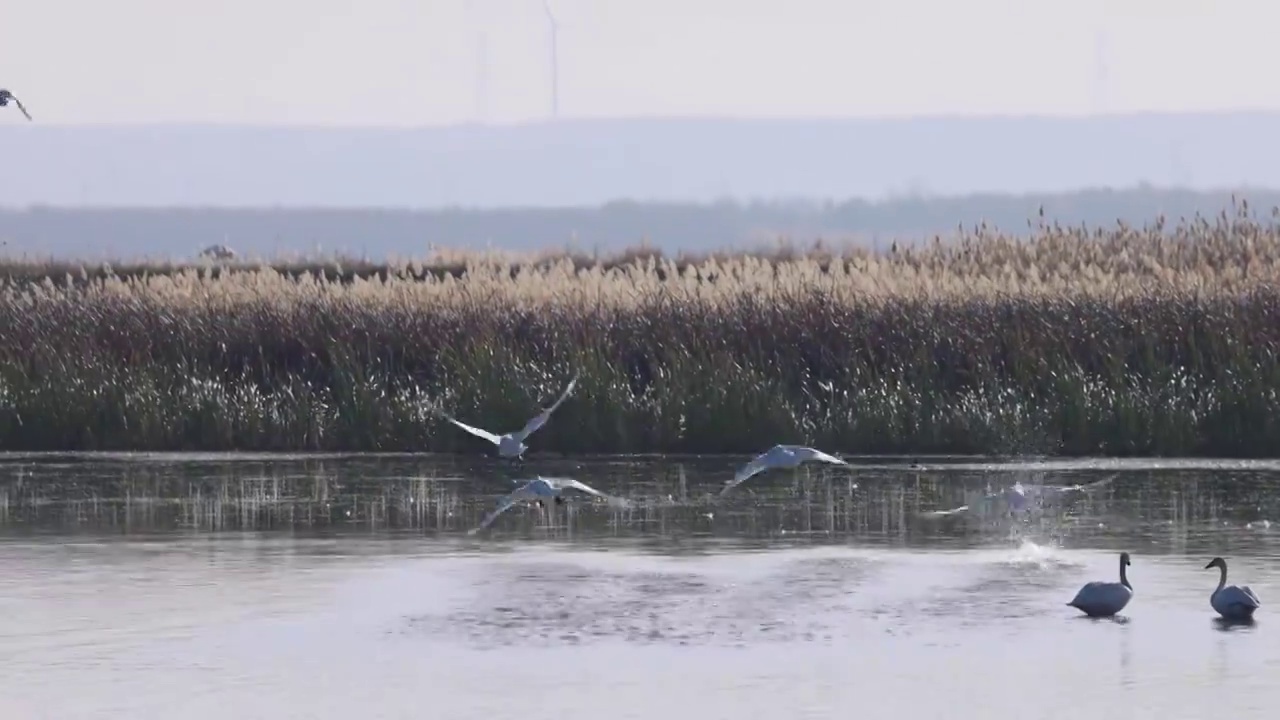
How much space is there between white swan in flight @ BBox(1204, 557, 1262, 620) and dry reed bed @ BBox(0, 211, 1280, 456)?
840 centimetres

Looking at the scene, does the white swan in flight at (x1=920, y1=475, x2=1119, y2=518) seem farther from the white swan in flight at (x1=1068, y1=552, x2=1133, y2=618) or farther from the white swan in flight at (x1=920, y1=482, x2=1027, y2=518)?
the white swan in flight at (x1=1068, y1=552, x2=1133, y2=618)

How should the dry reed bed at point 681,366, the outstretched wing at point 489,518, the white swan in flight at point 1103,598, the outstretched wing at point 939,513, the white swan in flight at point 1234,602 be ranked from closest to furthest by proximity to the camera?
the white swan in flight at point 1234,602
the white swan in flight at point 1103,598
the outstretched wing at point 489,518
the outstretched wing at point 939,513
the dry reed bed at point 681,366

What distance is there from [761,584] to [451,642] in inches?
90.9

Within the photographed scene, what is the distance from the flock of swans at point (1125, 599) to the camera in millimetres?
12195

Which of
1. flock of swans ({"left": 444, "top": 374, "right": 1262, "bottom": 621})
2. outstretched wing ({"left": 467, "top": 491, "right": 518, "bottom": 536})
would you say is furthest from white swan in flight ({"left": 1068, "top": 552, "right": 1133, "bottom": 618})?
outstretched wing ({"left": 467, "top": 491, "right": 518, "bottom": 536})

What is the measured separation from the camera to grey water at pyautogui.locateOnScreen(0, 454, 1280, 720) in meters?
10.6

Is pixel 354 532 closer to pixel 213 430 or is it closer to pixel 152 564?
pixel 152 564

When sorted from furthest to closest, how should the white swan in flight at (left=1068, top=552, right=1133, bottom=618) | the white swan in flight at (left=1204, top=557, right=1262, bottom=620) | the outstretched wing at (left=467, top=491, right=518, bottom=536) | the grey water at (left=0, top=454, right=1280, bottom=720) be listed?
1. the outstretched wing at (left=467, top=491, right=518, bottom=536)
2. the white swan in flight at (left=1068, top=552, right=1133, bottom=618)
3. the white swan in flight at (left=1204, top=557, right=1262, bottom=620)
4. the grey water at (left=0, top=454, right=1280, bottom=720)

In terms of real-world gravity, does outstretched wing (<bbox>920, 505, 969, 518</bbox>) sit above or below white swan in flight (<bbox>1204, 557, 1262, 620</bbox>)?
above

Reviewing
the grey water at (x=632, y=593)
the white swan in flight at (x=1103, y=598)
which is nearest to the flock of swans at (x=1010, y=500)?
the white swan in flight at (x=1103, y=598)

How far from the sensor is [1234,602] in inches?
480

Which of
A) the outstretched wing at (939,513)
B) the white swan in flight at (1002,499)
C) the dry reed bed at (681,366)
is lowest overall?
the outstretched wing at (939,513)

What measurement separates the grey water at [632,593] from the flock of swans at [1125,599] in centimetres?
8

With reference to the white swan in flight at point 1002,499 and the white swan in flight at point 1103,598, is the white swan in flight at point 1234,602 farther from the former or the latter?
the white swan in flight at point 1002,499
